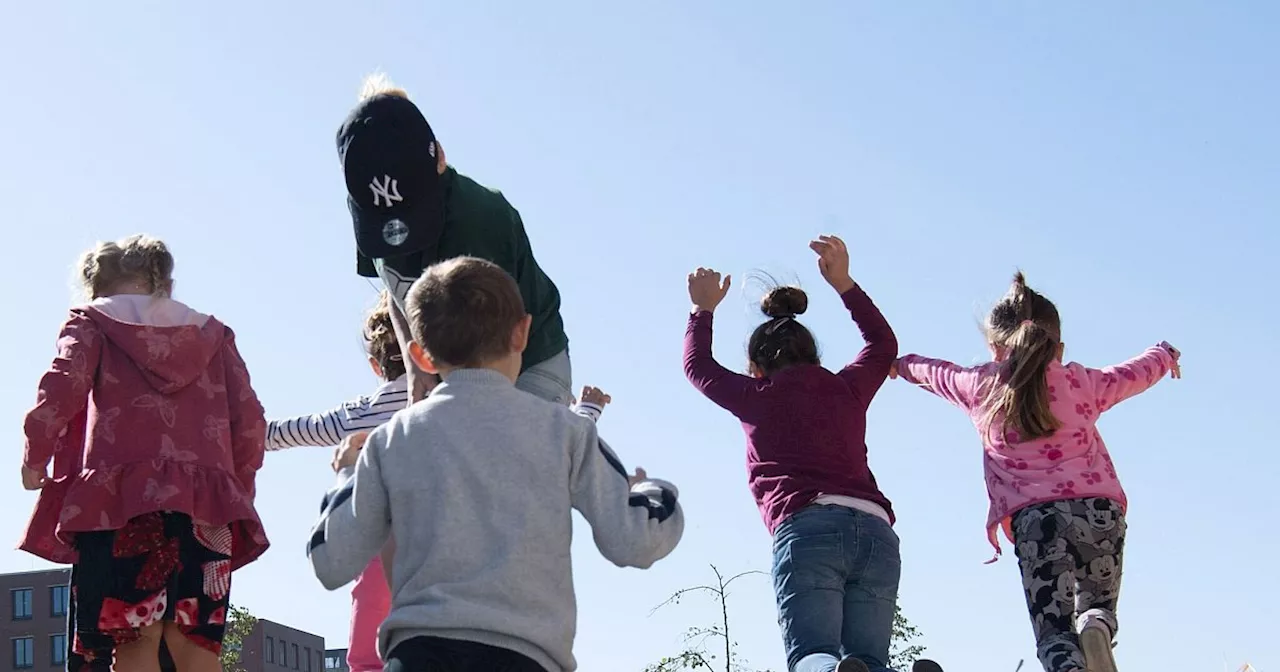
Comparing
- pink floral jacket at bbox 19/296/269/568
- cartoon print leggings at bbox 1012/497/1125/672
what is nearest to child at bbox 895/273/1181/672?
cartoon print leggings at bbox 1012/497/1125/672

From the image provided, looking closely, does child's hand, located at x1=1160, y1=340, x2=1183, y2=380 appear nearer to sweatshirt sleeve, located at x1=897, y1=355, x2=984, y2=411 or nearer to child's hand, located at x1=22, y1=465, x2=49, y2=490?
sweatshirt sleeve, located at x1=897, y1=355, x2=984, y2=411

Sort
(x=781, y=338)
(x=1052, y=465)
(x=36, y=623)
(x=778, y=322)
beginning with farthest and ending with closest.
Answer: (x=36, y=623)
(x=1052, y=465)
(x=778, y=322)
(x=781, y=338)

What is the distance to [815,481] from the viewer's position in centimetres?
703

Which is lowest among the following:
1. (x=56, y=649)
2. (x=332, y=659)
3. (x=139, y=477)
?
(x=139, y=477)

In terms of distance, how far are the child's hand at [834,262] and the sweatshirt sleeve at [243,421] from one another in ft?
8.82

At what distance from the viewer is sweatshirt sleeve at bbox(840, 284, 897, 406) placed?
7.48 meters

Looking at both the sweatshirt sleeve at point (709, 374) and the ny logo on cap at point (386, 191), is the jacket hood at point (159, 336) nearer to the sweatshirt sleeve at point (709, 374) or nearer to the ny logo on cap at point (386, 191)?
the ny logo on cap at point (386, 191)

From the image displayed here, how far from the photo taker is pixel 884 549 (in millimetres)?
6984

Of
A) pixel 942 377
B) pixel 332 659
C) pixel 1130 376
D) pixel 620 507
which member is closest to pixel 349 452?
pixel 620 507

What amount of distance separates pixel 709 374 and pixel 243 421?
6.76ft

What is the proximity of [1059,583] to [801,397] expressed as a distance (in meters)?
1.47

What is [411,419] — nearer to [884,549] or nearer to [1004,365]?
[884,549]

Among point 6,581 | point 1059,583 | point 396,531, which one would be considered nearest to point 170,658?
point 396,531

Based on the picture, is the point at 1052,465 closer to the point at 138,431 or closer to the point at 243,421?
the point at 243,421
